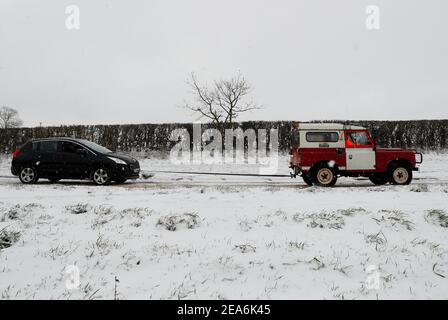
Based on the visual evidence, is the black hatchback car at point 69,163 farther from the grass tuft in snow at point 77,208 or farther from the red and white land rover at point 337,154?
the red and white land rover at point 337,154

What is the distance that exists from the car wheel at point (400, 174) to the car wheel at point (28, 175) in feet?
42.1

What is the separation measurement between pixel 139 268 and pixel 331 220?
313cm

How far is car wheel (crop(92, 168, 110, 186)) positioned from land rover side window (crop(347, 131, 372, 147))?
8.60 meters

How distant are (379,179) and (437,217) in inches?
284

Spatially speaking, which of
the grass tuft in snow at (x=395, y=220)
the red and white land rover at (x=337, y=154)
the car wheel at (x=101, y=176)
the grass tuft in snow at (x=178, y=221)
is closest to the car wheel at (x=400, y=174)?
the red and white land rover at (x=337, y=154)

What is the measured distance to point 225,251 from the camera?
4.40 meters

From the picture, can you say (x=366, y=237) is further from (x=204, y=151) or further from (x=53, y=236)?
(x=204, y=151)

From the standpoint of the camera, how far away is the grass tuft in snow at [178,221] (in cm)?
524

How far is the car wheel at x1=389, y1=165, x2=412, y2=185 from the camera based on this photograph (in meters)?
12.0

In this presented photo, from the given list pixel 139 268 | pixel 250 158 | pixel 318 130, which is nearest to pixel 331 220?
pixel 139 268

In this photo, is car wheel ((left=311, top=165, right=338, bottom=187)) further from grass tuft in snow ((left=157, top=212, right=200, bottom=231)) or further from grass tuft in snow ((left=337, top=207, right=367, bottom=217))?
grass tuft in snow ((left=157, top=212, right=200, bottom=231))
